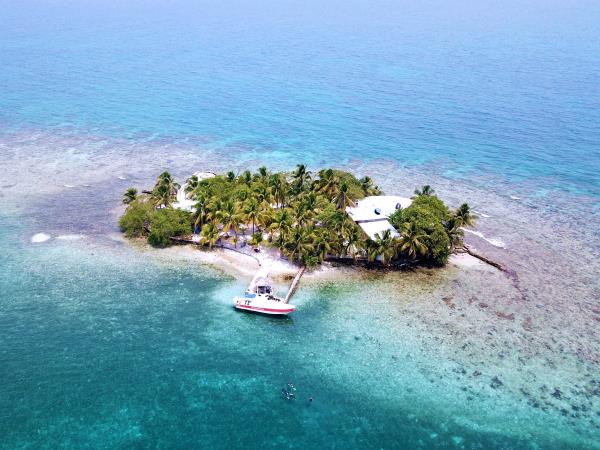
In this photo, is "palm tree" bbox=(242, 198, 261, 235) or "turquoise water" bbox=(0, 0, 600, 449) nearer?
"turquoise water" bbox=(0, 0, 600, 449)

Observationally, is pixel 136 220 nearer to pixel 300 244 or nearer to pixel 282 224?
pixel 282 224

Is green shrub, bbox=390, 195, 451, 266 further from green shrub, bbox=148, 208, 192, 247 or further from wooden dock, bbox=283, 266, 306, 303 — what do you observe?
green shrub, bbox=148, 208, 192, 247

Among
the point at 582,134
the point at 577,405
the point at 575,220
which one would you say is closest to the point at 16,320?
the point at 577,405

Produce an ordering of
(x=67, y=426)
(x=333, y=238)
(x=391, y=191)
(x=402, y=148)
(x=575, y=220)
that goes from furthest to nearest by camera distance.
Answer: (x=402, y=148) < (x=391, y=191) < (x=575, y=220) < (x=333, y=238) < (x=67, y=426)

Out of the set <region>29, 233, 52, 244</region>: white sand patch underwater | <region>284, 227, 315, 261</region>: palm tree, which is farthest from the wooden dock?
<region>29, 233, 52, 244</region>: white sand patch underwater

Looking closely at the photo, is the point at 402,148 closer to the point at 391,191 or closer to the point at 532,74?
the point at 391,191

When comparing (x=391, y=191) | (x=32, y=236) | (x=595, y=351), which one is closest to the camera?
(x=595, y=351)
